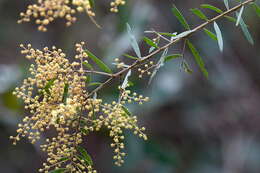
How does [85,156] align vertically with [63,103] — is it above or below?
below

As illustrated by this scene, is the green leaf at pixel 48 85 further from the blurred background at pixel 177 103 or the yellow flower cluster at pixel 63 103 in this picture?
the blurred background at pixel 177 103

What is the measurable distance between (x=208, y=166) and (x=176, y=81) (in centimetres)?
82

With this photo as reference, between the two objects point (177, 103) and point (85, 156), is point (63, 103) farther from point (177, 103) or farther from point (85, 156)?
point (177, 103)

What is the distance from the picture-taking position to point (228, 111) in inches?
145

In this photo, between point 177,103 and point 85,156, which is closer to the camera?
point 85,156

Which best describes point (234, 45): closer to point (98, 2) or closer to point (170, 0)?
point (170, 0)

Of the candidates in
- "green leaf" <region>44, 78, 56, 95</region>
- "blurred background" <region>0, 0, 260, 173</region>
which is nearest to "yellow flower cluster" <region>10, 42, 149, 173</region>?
"green leaf" <region>44, 78, 56, 95</region>

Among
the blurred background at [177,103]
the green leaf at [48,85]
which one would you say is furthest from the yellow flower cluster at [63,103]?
the blurred background at [177,103]

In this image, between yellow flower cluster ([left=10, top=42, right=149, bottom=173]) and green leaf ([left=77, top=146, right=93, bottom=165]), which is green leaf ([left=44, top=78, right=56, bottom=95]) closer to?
yellow flower cluster ([left=10, top=42, right=149, bottom=173])

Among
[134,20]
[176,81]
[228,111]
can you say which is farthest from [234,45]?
[134,20]

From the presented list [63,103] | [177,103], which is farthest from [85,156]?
[177,103]

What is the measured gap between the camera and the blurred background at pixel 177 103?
314cm

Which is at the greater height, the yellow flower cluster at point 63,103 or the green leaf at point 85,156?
the yellow flower cluster at point 63,103

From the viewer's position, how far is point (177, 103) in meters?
3.62
